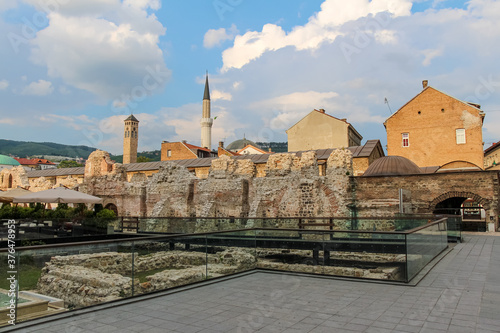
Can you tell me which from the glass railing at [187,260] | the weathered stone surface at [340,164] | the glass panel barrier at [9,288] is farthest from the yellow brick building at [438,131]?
the glass panel barrier at [9,288]

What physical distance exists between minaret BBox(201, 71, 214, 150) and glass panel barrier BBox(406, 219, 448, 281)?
218 feet

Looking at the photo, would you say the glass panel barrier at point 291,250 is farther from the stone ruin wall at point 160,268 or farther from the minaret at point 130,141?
the minaret at point 130,141

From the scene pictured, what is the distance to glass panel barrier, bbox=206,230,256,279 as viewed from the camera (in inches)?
319

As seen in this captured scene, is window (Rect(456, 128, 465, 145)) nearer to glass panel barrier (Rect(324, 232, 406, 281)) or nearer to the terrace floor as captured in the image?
glass panel barrier (Rect(324, 232, 406, 281))

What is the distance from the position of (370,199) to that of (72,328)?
19624 millimetres

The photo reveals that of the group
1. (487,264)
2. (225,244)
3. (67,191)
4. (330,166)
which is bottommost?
(487,264)

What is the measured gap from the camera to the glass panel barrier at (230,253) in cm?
809

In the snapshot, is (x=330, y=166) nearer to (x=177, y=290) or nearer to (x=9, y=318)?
(x=177, y=290)

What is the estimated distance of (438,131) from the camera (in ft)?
120

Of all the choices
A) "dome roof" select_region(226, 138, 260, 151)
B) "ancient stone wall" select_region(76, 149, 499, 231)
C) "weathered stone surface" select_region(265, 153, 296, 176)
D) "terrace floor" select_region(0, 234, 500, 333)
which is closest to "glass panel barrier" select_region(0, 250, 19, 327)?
"terrace floor" select_region(0, 234, 500, 333)

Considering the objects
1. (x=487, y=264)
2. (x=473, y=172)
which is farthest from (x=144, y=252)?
(x=473, y=172)

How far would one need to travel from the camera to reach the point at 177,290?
698 cm

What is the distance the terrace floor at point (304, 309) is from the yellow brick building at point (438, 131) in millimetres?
31654

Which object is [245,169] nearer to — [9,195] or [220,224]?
[220,224]
